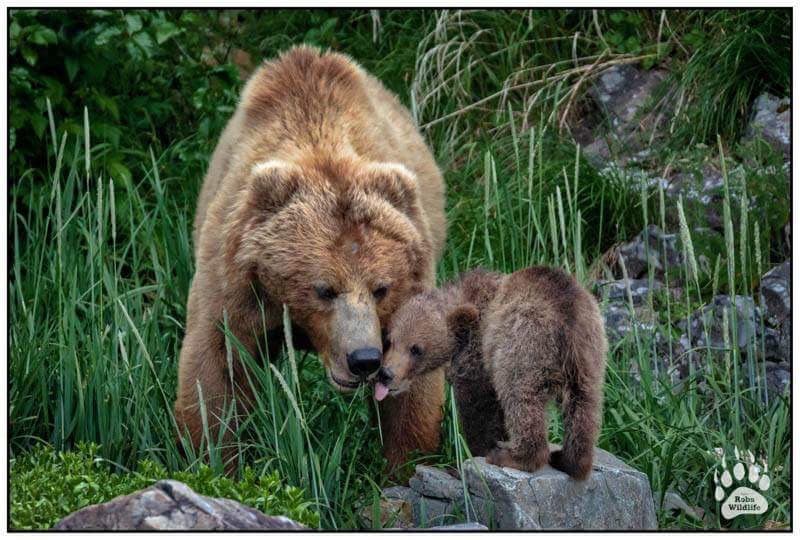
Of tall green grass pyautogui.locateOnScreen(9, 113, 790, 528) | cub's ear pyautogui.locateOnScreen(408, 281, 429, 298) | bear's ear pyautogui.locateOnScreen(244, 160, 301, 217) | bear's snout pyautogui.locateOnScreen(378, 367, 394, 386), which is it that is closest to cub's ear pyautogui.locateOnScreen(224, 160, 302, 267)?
bear's ear pyautogui.locateOnScreen(244, 160, 301, 217)

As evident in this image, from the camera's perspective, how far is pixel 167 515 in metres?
3.75

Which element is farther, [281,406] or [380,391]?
[281,406]

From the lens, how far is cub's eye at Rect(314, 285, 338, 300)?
482 cm

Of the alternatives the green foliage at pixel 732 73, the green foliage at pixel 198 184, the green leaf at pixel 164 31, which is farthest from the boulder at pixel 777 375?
the green leaf at pixel 164 31

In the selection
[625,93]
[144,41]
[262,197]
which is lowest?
[262,197]

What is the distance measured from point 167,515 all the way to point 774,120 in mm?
5364

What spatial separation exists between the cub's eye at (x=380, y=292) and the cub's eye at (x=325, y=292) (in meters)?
0.15

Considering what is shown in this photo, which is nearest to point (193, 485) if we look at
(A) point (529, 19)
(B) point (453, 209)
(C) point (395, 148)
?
(C) point (395, 148)

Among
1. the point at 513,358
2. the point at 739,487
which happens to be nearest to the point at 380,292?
the point at 513,358

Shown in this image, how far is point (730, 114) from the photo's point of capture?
808 cm

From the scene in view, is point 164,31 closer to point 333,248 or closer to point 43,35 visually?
point 43,35

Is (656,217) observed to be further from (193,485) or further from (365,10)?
(193,485)

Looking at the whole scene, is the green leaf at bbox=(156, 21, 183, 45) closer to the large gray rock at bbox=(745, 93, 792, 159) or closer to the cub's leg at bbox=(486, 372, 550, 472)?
the large gray rock at bbox=(745, 93, 792, 159)

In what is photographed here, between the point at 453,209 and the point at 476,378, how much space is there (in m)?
2.98
